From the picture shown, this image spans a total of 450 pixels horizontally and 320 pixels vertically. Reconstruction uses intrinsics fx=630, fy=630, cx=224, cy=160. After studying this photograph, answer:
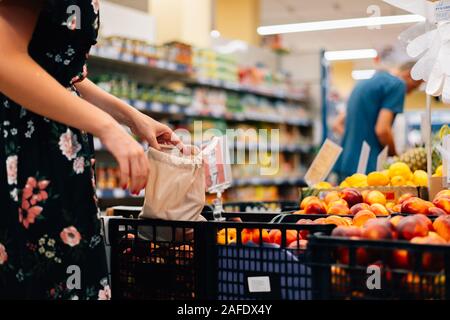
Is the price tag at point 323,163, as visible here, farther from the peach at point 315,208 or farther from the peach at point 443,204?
the peach at point 443,204

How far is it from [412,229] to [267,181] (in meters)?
6.44

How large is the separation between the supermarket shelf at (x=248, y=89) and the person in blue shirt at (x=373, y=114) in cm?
228

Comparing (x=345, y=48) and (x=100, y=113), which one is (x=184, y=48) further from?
(x=345, y=48)

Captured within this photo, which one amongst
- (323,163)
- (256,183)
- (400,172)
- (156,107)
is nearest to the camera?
(400,172)

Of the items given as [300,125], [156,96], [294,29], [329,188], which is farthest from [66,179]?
[294,29]

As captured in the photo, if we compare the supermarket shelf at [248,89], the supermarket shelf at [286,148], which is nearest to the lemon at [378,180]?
the supermarket shelf at [248,89]

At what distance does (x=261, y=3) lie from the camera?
34.7 feet

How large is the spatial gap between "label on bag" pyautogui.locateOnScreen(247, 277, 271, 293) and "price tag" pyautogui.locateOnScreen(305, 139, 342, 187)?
143 cm

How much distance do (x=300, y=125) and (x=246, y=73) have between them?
1.66m

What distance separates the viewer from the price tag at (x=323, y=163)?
276 cm

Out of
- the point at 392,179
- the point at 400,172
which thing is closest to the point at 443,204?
the point at 392,179

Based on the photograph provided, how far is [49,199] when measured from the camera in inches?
49.8

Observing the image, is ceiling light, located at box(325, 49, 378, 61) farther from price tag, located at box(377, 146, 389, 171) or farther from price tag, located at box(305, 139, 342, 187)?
price tag, located at box(305, 139, 342, 187)

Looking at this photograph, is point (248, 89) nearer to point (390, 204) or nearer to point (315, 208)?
point (390, 204)
